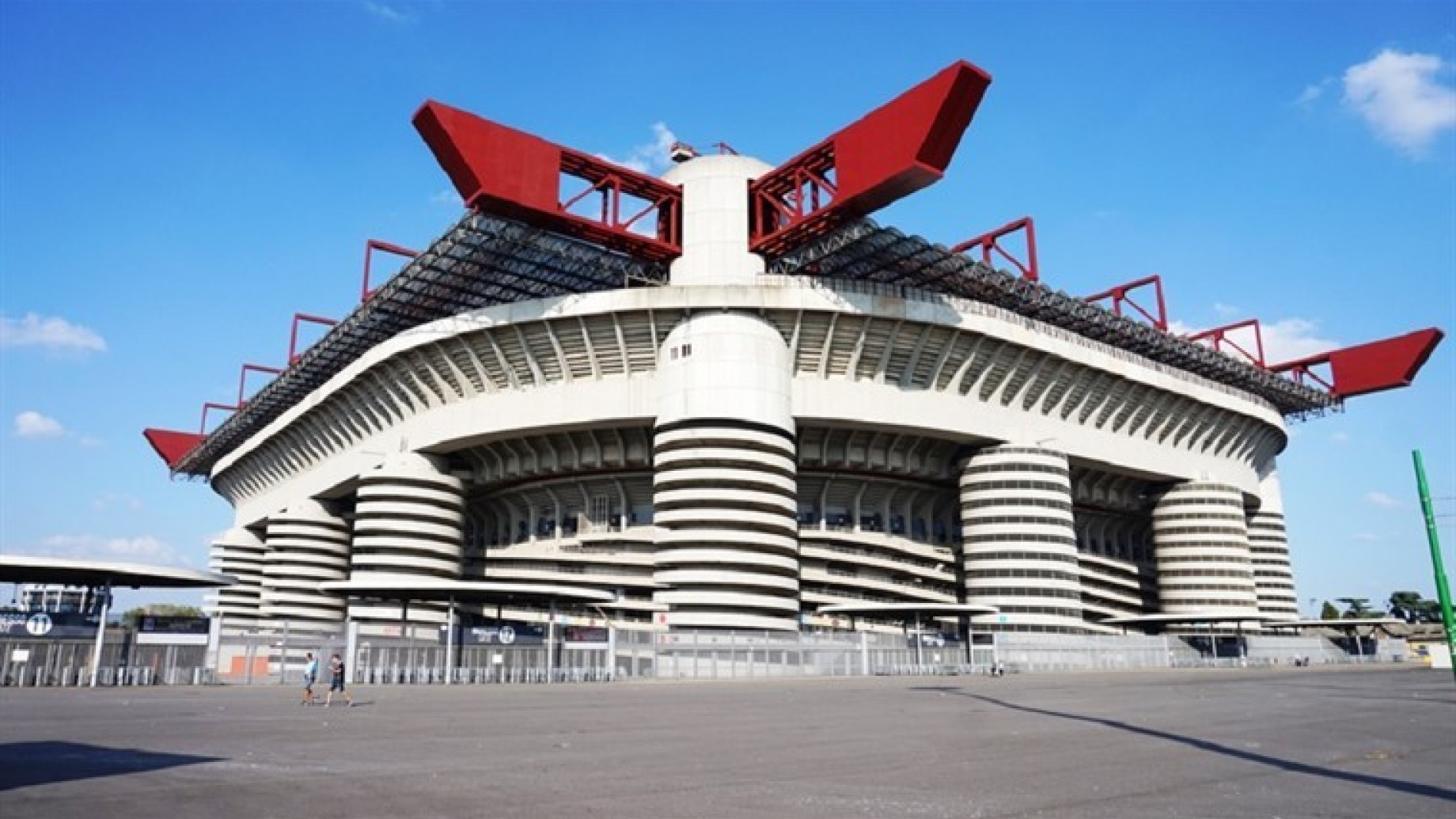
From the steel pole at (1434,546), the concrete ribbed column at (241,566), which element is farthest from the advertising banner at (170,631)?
the concrete ribbed column at (241,566)

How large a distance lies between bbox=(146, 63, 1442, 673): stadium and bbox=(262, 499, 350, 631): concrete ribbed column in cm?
25

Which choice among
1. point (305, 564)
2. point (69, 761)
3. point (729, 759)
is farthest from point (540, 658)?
point (305, 564)

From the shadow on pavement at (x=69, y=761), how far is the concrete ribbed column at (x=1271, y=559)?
84.4 metres

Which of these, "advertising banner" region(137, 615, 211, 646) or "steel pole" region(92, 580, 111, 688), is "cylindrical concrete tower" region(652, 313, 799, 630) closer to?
"advertising banner" region(137, 615, 211, 646)

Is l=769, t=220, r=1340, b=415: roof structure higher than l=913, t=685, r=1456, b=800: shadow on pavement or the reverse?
higher

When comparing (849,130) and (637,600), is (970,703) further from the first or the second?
(637,600)

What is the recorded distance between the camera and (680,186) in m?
54.2

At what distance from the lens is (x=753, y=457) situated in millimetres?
50125

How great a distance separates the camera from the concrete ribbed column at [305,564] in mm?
72375

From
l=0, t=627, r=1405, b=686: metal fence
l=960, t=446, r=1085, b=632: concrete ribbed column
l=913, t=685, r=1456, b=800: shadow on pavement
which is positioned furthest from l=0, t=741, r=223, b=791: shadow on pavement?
l=960, t=446, r=1085, b=632: concrete ribbed column

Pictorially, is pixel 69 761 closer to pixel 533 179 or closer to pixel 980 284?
pixel 533 179

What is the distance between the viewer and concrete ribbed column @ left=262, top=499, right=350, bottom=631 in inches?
2849

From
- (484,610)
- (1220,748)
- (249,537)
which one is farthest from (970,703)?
(249,537)

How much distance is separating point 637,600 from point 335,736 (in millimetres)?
41726
